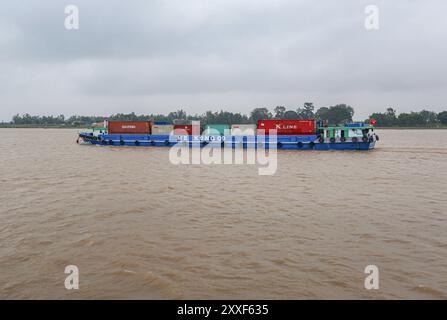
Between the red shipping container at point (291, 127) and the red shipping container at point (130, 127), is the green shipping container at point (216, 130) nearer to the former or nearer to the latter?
the red shipping container at point (291, 127)

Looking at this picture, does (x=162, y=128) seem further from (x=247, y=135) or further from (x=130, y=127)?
(x=247, y=135)

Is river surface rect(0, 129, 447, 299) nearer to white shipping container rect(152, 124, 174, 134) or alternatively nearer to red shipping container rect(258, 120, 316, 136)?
→ red shipping container rect(258, 120, 316, 136)

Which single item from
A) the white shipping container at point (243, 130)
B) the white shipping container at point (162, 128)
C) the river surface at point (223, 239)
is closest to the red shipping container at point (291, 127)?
the white shipping container at point (243, 130)

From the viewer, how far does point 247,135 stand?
133ft

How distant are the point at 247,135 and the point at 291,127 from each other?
17.3 ft

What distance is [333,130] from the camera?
125ft

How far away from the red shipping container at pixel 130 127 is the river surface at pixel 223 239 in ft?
92.2

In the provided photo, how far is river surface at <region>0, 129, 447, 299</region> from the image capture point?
6625 millimetres

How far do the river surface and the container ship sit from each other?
20086 mm

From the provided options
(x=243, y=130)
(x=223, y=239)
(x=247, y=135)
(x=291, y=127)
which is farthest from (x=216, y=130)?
(x=223, y=239)
